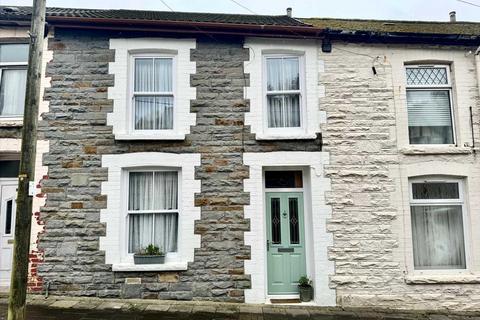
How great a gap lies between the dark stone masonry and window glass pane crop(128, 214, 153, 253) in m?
0.59

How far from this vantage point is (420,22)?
12570mm

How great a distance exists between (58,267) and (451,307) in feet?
26.0

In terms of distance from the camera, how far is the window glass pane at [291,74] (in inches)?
363

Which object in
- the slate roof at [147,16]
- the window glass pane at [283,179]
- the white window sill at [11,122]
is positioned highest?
→ the slate roof at [147,16]

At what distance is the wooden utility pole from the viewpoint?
213 inches

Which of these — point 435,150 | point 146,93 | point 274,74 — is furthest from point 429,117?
point 146,93

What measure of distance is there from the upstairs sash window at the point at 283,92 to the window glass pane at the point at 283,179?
104 centimetres

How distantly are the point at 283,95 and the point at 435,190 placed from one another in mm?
3901

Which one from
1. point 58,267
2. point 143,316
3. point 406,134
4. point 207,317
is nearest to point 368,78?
point 406,134

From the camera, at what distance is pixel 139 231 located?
8.58 meters

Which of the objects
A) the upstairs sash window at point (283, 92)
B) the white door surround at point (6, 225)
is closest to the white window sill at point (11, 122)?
the white door surround at point (6, 225)

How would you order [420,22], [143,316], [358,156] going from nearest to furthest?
[143,316], [358,156], [420,22]

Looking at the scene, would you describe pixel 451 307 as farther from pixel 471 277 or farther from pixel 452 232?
pixel 452 232

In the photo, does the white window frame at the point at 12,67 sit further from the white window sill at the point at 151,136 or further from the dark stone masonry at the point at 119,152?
the white window sill at the point at 151,136
